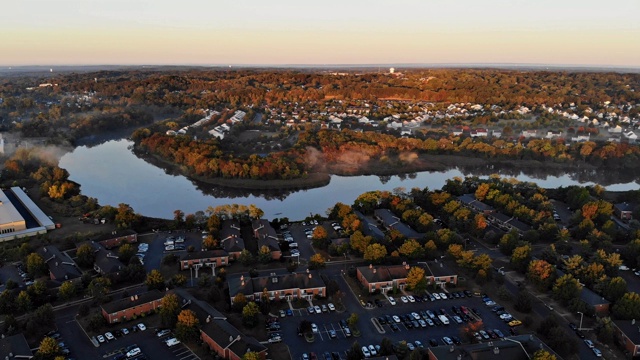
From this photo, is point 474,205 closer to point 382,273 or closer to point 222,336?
point 382,273

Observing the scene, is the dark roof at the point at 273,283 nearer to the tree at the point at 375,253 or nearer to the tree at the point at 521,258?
the tree at the point at 375,253

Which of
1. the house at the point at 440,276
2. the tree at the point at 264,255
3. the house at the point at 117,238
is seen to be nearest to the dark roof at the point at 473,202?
the house at the point at 440,276

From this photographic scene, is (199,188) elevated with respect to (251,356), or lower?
lower

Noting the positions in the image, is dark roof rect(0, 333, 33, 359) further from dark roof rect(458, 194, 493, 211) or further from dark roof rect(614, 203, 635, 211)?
dark roof rect(614, 203, 635, 211)

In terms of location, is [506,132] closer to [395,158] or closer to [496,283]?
[395,158]

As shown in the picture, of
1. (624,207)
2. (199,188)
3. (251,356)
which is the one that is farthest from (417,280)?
(199,188)

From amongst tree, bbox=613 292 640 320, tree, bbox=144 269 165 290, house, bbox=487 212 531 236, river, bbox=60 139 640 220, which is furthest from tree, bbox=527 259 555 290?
tree, bbox=144 269 165 290
